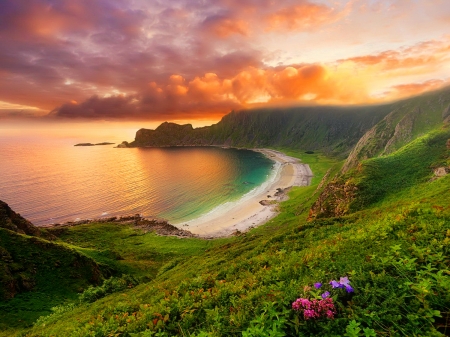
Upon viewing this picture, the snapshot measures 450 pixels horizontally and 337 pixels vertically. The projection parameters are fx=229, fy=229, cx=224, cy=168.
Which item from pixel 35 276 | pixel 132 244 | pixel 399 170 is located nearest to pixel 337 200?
pixel 399 170

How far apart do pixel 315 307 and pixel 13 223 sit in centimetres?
6029

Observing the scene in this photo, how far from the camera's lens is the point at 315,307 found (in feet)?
17.7

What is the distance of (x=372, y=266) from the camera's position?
7.20m

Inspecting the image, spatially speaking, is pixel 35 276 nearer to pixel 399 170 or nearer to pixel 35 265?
pixel 35 265

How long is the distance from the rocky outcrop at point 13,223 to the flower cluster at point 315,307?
5622 centimetres

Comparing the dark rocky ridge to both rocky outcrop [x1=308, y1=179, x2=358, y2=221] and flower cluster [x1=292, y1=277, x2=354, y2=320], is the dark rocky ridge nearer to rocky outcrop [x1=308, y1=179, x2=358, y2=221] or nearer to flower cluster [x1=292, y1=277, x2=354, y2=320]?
flower cluster [x1=292, y1=277, x2=354, y2=320]

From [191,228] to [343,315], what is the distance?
8146cm

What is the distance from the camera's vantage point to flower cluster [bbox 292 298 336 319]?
17.2 ft

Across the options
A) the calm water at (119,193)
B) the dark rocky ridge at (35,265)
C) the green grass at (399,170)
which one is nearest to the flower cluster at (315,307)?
the dark rocky ridge at (35,265)

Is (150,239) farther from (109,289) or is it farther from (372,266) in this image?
(372,266)

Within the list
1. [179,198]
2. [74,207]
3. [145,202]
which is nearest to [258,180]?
[179,198]

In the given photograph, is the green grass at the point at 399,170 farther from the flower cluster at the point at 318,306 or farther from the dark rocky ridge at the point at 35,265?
the dark rocky ridge at the point at 35,265

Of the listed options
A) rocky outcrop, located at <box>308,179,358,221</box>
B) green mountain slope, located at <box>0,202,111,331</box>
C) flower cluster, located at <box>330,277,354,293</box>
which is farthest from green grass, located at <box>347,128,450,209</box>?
green mountain slope, located at <box>0,202,111,331</box>

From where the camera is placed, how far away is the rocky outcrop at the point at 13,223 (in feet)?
142
